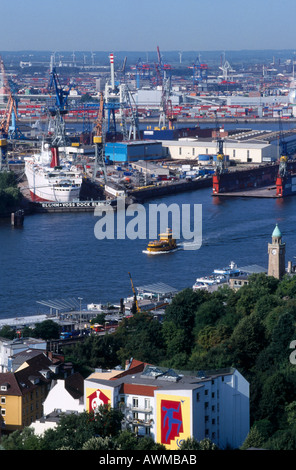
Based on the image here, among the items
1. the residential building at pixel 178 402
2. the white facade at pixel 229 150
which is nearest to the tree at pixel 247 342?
the residential building at pixel 178 402

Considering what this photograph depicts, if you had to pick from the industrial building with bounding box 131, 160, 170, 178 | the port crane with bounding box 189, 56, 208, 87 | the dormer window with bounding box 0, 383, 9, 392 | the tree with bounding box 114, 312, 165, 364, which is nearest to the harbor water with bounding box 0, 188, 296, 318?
the tree with bounding box 114, 312, 165, 364

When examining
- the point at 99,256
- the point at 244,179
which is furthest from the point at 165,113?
the point at 99,256

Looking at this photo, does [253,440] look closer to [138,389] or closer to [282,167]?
[138,389]

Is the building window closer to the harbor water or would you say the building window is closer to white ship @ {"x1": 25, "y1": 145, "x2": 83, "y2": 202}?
the harbor water

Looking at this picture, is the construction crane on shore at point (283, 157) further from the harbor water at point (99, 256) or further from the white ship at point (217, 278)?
the white ship at point (217, 278)

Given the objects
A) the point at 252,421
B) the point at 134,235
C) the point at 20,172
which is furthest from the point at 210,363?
the point at 20,172
